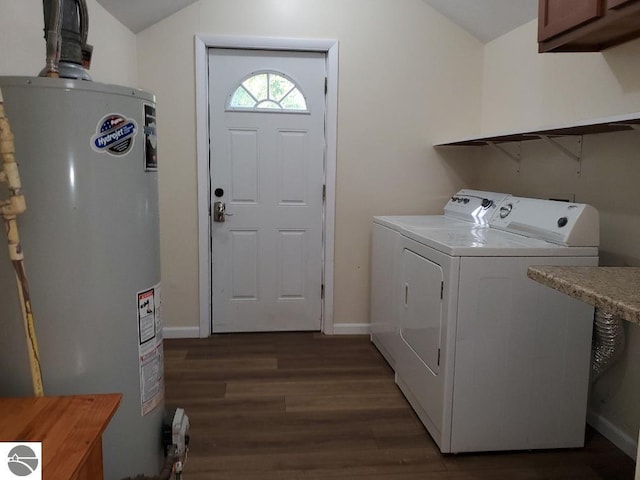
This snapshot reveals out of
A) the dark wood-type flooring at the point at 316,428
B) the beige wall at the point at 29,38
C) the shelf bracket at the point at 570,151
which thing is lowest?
the dark wood-type flooring at the point at 316,428

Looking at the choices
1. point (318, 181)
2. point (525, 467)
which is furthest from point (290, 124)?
point (525, 467)

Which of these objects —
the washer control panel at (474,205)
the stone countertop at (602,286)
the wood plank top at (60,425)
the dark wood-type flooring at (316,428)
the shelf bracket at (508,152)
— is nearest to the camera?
the wood plank top at (60,425)

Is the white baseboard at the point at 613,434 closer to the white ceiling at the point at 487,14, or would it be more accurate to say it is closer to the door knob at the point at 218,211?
the white ceiling at the point at 487,14

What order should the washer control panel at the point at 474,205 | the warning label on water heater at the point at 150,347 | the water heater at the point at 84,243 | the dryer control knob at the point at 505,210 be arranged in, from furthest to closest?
the washer control panel at the point at 474,205 < the dryer control knob at the point at 505,210 < the warning label on water heater at the point at 150,347 < the water heater at the point at 84,243

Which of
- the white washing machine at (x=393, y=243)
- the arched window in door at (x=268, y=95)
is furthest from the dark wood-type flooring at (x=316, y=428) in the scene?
the arched window in door at (x=268, y=95)

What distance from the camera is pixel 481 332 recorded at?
6.88 feet

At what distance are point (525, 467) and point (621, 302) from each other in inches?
51.7

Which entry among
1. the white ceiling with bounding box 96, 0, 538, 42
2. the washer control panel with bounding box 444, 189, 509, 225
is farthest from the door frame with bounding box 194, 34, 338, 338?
the washer control panel with bounding box 444, 189, 509, 225

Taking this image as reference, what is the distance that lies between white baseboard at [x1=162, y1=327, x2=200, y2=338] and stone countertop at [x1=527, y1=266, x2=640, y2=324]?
2.71 metres

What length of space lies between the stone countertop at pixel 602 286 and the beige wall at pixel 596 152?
910mm

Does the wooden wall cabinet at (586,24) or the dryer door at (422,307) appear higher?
the wooden wall cabinet at (586,24)

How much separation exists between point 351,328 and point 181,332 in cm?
125

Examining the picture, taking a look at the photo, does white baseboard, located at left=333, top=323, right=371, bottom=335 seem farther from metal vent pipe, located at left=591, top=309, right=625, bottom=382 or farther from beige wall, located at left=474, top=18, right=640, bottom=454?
metal vent pipe, located at left=591, top=309, right=625, bottom=382

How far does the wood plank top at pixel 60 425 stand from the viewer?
0.93 meters
